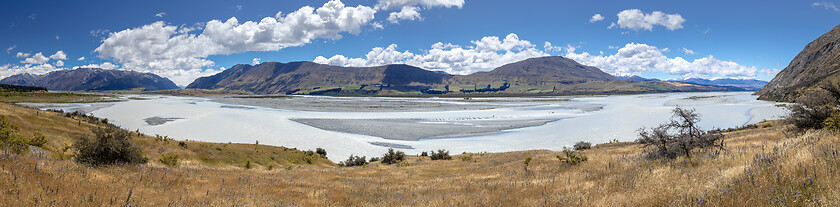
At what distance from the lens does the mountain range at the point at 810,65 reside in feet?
380

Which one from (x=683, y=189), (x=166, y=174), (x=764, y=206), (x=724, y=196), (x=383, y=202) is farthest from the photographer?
(x=166, y=174)

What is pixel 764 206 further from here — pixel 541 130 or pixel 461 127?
pixel 461 127

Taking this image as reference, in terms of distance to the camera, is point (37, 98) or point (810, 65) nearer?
point (37, 98)

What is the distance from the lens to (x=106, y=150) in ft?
35.8

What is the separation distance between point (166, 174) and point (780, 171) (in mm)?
14781

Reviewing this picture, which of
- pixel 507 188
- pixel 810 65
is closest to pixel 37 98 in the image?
pixel 507 188

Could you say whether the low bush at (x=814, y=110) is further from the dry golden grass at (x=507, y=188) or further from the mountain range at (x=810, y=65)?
the mountain range at (x=810, y=65)

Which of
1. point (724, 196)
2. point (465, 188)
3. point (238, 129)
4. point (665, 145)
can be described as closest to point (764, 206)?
point (724, 196)

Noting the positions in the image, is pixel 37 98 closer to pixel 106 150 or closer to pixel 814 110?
pixel 106 150

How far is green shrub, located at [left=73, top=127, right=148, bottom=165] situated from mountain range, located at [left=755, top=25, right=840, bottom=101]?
478 feet

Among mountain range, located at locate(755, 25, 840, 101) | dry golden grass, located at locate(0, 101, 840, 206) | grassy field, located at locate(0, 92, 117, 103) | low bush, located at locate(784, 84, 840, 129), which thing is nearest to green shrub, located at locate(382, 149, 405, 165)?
dry golden grass, located at locate(0, 101, 840, 206)

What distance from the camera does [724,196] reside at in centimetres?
616

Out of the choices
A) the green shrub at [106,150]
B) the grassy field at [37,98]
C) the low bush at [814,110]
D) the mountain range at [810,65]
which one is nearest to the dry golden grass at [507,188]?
the green shrub at [106,150]

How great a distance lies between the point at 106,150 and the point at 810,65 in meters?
222
